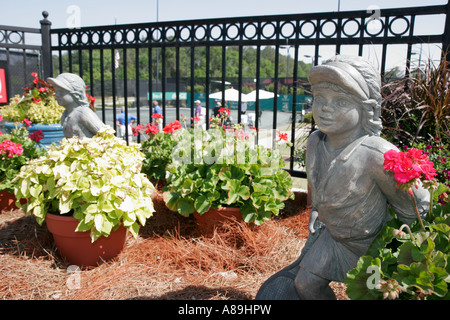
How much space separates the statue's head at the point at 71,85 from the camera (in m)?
3.93

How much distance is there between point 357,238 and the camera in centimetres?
192

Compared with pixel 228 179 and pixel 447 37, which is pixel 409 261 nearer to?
pixel 228 179

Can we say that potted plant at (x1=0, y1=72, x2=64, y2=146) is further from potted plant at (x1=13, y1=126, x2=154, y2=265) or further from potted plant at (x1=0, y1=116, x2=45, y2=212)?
potted plant at (x1=13, y1=126, x2=154, y2=265)

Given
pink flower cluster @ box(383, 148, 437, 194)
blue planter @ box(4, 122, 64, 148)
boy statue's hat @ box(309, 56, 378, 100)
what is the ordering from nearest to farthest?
pink flower cluster @ box(383, 148, 437, 194) → boy statue's hat @ box(309, 56, 378, 100) → blue planter @ box(4, 122, 64, 148)

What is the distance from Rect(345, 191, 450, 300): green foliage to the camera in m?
1.44

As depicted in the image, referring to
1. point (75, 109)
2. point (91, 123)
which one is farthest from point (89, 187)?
point (75, 109)

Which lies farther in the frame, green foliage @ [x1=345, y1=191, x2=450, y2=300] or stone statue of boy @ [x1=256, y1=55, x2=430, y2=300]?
stone statue of boy @ [x1=256, y1=55, x2=430, y2=300]

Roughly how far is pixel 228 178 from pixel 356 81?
69.5 inches

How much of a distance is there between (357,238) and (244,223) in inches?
61.8

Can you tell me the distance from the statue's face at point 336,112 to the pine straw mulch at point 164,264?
1366mm

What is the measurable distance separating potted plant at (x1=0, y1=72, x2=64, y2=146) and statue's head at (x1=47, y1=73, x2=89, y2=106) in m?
1.62

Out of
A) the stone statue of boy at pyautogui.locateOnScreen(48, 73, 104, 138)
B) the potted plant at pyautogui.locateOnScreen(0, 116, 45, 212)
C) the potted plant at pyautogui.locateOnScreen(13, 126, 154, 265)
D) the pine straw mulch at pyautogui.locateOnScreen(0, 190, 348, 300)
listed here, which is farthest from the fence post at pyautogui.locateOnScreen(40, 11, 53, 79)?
the potted plant at pyautogui.locateOnScreen(13, 126, 154, 265)
